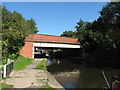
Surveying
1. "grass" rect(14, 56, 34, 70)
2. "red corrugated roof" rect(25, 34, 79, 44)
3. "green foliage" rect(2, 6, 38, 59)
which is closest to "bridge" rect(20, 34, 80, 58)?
"red corrugated roof" rect(25, 34, 79, 44)

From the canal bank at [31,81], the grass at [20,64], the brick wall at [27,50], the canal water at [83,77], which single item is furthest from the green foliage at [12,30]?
the canal bank at [31,81]

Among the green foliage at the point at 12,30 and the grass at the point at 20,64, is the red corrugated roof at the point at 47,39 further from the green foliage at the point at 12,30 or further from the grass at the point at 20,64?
the grass at the point at 20,64

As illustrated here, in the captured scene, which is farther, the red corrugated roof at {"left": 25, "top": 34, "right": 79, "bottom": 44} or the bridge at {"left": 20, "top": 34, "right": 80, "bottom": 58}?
the red corrugated roof at {"left": 25, "top": 34, "right": 79, "bottom": 44}

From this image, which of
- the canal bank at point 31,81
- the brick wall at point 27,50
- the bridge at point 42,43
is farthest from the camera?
the bridge at point 42,43

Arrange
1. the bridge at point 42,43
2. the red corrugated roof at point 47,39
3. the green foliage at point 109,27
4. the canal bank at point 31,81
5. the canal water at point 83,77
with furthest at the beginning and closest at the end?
1. the red corrugated roof at point 47,39
2. the bridge at point 42,43
3. the green foliage at point 109,27
4. the canal water at point 83,77
5. the canal bank at point 31,81

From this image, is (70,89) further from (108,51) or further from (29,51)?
(108,51)

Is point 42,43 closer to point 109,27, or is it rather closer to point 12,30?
point 12,30

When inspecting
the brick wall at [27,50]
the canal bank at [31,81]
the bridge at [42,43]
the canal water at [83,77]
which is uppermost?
the bridge at [42,43]

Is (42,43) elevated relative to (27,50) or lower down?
elevated

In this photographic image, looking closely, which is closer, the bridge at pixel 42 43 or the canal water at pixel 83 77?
the canal water at pixel 83 77

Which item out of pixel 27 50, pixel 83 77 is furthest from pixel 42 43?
pixel 83 77

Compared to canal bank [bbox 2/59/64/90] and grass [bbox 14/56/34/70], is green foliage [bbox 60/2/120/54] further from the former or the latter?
canal bank [bbox 2/59/64/90]

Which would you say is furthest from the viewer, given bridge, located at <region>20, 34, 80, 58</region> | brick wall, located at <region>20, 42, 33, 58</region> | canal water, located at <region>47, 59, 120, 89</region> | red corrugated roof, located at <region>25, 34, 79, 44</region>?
red corrugated roof, located at <region>25, 34, 79, 44</region>

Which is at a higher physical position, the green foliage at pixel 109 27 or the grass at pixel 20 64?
the green foliage at pixel 109 27
